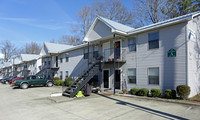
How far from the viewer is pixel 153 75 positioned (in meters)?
11.5

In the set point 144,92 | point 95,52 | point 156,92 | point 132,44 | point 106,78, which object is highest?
point 132,44

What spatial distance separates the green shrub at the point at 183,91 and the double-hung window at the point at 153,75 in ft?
6.49

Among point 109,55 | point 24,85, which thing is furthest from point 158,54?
point 24,85

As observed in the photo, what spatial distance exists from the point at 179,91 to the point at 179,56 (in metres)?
2.46

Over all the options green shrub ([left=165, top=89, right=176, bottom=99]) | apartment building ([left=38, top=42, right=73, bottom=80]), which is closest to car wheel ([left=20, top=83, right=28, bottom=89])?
apartment building ([left=38, top=42, right=73, bottom=80])

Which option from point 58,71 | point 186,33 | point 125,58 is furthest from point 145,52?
point 58,71

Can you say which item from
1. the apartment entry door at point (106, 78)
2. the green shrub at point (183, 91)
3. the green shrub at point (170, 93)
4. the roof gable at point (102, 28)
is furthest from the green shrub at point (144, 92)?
the roof gable at point (102, 28)

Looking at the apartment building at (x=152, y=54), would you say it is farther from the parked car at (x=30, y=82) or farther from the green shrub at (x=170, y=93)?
the parked car at (x=30, y=82)

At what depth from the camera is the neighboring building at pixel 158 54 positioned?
10.1m

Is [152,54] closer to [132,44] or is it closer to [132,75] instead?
[132,44]

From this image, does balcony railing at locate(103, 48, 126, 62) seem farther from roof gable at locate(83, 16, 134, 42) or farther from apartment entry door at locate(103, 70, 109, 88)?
roof gable at locate(83, 16, 134, 42)

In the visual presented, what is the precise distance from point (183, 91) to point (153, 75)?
2665mm

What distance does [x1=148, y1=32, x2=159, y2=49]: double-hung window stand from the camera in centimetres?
1158

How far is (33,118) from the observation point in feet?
21.5
